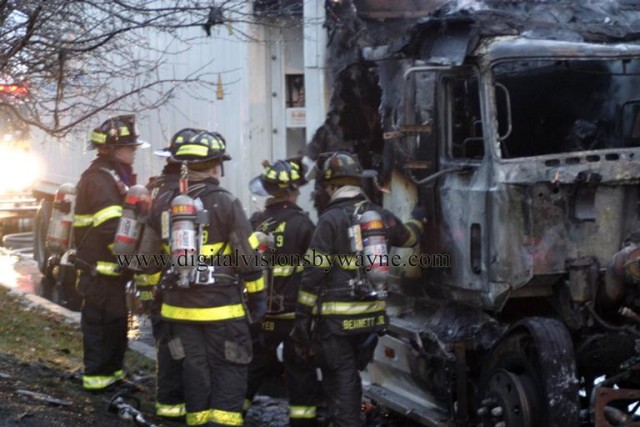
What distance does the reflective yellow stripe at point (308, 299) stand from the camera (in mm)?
6051

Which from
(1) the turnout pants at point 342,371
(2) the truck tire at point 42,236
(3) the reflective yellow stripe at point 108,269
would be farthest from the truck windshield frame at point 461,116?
(2) the truck tire at point 42,236

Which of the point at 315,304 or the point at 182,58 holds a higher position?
the point at 182,58

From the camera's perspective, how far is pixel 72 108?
8.59 meters

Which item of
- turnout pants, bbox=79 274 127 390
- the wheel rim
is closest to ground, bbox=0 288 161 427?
turnout pants, bbox=79 274 127 390

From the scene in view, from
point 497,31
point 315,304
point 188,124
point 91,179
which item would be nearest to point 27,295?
point 188,124

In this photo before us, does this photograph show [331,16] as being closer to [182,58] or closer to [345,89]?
[345,89]

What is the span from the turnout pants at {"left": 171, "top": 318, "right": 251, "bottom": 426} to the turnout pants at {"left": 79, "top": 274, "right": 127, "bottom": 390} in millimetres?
1342

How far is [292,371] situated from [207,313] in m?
1.24

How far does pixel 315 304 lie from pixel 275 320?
2.31 feet

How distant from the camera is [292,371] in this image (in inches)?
260

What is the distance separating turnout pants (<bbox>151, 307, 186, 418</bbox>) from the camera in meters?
6.02

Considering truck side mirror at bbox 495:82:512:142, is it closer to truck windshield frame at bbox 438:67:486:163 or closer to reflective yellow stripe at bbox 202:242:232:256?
truck windshield frame at bbox 438:67:486:163

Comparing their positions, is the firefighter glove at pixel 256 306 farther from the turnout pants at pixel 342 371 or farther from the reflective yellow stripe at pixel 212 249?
the turnout pants at pixel 342 371

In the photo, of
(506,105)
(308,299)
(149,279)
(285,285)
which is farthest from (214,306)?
(506,105)
